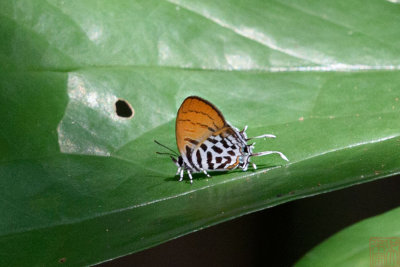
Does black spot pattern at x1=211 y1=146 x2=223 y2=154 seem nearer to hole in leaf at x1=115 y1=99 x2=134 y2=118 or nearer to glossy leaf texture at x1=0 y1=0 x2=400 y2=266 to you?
glossy leaf texture at x1=0 y1=0 x2=400 y2=266

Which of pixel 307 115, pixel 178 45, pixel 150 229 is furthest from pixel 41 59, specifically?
pixel 307 115

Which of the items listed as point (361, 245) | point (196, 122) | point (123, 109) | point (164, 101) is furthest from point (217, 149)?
point (361, 245)

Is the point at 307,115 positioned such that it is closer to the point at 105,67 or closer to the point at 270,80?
the point at 270,80

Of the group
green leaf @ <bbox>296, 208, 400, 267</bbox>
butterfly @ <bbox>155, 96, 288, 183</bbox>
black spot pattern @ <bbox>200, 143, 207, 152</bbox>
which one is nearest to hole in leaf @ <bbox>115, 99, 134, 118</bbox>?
butterfly @ <bbox>155, 96, 288, 183</bbox>

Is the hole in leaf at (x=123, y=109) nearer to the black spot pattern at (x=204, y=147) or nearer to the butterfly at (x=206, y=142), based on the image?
the butterfly at (x=206, y=142)

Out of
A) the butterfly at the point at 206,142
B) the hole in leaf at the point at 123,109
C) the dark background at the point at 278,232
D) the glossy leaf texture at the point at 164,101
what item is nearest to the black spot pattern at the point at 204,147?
the butterfly at the point at 206,142

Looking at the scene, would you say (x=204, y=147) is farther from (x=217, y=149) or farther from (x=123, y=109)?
(x=123, y=109)
